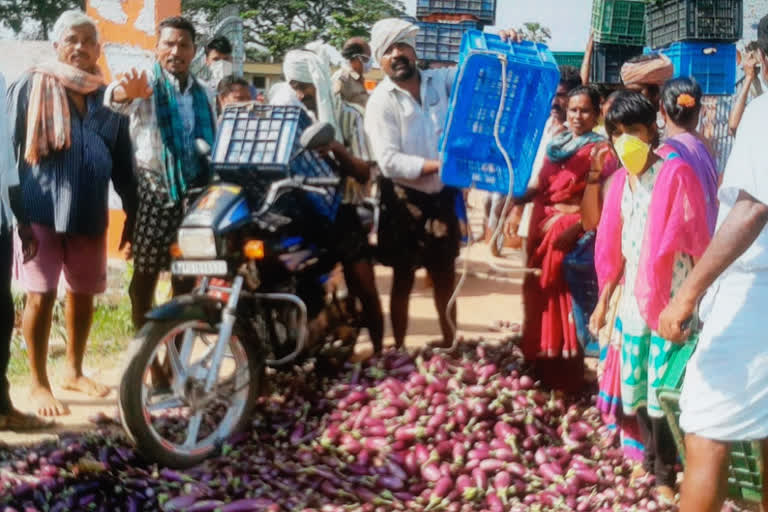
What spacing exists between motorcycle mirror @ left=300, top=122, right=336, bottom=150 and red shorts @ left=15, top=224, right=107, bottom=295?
4.97ft

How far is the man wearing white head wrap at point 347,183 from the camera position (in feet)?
13.9

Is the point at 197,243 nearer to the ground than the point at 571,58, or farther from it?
nearer to the ground

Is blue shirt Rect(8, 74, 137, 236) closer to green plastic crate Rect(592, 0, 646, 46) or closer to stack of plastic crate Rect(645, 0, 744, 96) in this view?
→ green plastic crate Rect(592, 0, 646, 46)

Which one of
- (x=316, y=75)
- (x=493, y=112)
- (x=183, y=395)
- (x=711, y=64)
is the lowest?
(x=183, y=395)

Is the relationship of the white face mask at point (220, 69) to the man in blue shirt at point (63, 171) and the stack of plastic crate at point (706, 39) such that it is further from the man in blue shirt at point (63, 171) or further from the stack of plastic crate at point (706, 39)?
the stack of plastic crate at point (706, 39)

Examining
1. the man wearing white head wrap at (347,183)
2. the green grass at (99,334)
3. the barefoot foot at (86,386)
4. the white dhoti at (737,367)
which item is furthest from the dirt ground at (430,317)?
the white dhoti at (737,367)

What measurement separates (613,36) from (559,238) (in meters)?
4.07

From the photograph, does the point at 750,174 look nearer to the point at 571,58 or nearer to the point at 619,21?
the point at 619,21

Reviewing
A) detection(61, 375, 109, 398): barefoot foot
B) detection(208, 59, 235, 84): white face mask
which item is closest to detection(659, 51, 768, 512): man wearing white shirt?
detection(61, 375, 109, 398): barefoot foot

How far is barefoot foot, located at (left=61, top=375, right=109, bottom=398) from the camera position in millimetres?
4672

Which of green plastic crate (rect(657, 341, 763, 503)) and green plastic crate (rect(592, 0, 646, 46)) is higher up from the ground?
green plastic crate (rect(592, 0, 646, 46))

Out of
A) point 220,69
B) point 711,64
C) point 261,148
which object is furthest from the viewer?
point 711,64

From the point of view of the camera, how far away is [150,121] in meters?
4.43

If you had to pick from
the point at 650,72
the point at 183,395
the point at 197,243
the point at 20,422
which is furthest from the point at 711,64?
the point at 20,422
